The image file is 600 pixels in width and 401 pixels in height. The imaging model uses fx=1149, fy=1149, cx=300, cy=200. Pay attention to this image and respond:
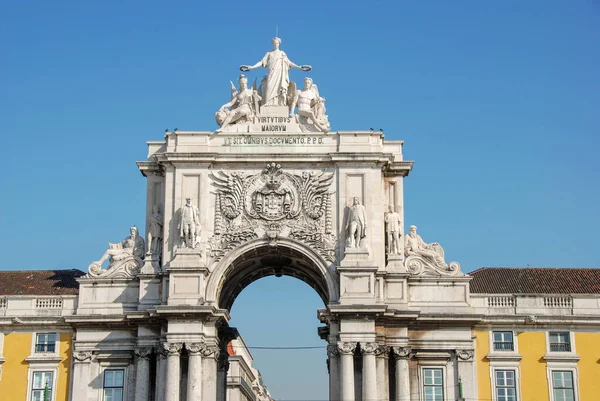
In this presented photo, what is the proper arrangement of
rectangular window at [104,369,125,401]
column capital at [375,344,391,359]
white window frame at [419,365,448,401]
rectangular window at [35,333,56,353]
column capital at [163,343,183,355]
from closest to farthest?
column capital at [163,343,183,355], column capital at [375,344,391,359], white window frame at [419,365,448,401], rectangular window at [104,369,125,401], rectangular window at [35,333,56,353]

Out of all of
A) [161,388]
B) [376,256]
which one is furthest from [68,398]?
[376,256]

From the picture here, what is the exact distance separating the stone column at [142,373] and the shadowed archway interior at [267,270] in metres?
4.16

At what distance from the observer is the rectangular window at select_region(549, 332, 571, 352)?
49.9m

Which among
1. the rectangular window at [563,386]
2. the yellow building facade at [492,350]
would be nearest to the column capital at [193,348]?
the yellow building facade at [492,350]

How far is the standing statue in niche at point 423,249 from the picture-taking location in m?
50.4

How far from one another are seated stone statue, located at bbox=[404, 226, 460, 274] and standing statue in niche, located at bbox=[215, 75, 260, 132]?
9.00 metres

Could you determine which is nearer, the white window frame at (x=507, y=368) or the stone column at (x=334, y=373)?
the stone column at (x=334, y=373)

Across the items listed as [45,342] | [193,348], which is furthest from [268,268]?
[45,342]

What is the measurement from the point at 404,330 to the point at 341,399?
4.19 meters

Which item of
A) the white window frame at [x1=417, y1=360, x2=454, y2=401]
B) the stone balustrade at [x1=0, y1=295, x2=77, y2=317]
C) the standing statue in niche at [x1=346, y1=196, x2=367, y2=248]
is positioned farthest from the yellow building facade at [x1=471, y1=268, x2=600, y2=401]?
the stone balustrade at [x1=0, y1=295, x2=77, y2=317]

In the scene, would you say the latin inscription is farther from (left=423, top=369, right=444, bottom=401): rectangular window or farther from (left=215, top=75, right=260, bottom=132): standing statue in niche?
(left=423, top=369, right=444, bottom=401): rectangular window

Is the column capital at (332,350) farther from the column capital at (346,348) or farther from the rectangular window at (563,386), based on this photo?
the rectangular window at (563,386)

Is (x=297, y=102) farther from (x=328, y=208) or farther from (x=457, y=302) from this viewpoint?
(x=457, y=302)

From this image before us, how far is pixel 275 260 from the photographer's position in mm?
52156
